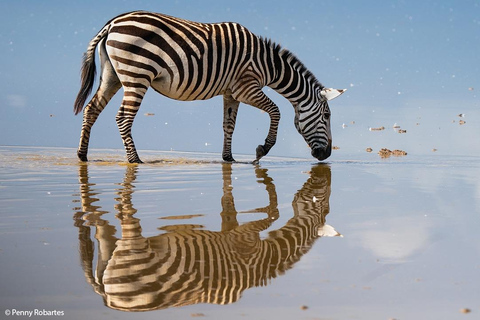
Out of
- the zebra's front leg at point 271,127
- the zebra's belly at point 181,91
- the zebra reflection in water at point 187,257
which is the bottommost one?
the zebra reflection in water at point 187,257

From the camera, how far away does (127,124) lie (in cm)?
891

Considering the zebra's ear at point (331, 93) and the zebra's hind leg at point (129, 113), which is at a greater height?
the zebra's ear at point (331, 93)

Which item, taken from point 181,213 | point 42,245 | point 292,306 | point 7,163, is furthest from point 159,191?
point 7,163

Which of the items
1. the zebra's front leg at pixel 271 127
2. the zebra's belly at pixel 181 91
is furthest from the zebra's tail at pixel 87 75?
the zebra's front leg at pixel 271 127

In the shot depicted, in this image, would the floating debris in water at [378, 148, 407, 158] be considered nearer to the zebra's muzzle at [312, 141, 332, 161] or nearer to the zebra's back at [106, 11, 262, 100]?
the zebra's muzzle at [312, 141, 332, 161]

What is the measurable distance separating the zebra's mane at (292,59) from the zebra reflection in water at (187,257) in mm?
6358

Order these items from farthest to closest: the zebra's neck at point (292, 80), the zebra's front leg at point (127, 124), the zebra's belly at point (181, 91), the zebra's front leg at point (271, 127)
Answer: the zebra's neck at point (292, 80) < the zebra's front leg at point (271, 127) < the zebra's belly at point (181, 91) < the zebra's front leg at point (127, 124)

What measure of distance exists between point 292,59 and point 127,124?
11.7ft

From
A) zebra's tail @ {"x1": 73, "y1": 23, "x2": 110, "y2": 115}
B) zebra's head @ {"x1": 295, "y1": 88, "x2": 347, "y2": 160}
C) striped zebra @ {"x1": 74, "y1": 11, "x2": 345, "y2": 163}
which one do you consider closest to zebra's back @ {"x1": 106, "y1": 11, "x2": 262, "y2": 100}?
striped zebra @ {"x1": 74, "y1": 11, "x2": 345, "y2": 163}

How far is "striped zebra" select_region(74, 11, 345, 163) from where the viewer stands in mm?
8656

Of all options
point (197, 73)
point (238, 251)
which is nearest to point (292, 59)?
point (197, 73)

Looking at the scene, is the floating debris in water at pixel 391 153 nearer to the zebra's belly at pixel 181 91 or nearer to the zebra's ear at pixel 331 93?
the zebra's ear at pixel 331 93

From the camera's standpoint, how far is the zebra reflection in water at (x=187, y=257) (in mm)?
2355

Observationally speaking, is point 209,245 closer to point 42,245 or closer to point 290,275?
point 290,275
